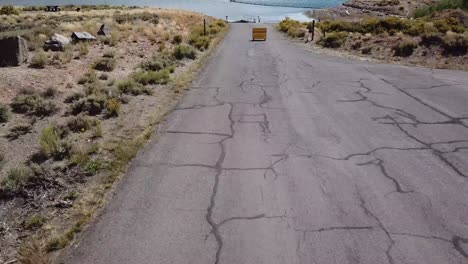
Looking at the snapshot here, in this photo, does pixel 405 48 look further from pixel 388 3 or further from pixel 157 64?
pixel 388 3

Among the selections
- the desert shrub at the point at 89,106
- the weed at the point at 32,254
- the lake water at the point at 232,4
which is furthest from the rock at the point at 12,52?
the lake water at the point at 232,4

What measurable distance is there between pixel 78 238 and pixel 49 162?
124 inches

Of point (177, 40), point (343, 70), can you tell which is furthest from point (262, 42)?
point (343, 70)

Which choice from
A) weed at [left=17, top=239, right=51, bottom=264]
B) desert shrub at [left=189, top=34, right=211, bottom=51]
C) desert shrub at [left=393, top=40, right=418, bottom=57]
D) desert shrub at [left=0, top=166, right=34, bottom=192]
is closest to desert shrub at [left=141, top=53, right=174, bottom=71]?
desert shrub at [left=189, top=34, right=211, bottom=51]

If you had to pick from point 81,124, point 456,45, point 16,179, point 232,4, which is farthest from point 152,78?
point 232,4

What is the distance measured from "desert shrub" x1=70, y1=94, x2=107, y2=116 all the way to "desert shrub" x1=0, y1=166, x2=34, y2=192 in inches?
166

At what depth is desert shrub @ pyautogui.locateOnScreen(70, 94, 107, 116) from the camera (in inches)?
476

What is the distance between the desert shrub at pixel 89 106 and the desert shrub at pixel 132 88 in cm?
181

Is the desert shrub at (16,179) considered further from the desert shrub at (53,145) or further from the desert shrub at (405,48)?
the desert shrub at (405,48)

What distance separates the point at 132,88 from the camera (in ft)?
Result: 47.3

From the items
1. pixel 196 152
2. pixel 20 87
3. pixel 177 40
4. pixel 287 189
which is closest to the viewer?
pixel 287 189

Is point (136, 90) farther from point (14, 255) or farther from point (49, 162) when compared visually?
point (14, 255)

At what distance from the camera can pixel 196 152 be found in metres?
9.04

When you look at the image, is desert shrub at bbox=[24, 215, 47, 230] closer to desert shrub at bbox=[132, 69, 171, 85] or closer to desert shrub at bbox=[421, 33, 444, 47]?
desert shrub at bbox=[132, 69, 171, 85]
